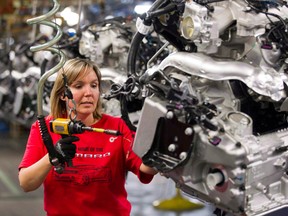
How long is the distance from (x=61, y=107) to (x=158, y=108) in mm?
619

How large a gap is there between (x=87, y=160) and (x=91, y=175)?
0.08m

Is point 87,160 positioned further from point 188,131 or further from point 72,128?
point 188,131

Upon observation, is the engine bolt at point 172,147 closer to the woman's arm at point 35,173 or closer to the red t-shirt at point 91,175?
the red t-shirt at point 91,175

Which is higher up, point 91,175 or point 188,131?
point 188,131

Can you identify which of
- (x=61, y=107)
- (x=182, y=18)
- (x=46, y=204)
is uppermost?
(x=182, y=18)

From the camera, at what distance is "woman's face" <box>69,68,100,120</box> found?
10.3 ft

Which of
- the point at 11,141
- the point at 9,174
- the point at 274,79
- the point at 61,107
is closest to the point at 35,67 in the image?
the point at 9,174

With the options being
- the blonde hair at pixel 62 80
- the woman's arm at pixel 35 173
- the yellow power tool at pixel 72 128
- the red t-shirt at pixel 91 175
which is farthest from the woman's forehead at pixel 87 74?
the woman's arm at pixel 35 173

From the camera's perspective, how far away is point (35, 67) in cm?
805

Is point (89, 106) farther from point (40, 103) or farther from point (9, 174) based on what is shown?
point (9, 174)

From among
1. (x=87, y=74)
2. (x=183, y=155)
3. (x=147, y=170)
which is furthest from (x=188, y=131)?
(x=87, y=74)

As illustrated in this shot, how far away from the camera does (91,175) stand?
3133 mm

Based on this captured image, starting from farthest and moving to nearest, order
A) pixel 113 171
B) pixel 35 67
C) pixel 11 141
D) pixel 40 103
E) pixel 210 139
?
pixel 11 141 → pixel 35 67 → pixel 113 171 → pixel 40 103 → pixel 210 139

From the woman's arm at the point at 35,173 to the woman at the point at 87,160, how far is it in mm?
30
